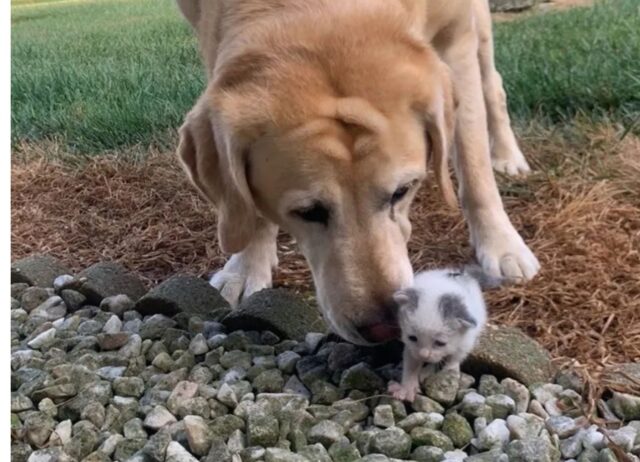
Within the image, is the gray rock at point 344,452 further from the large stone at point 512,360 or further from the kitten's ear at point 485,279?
the kitten's ear at point 485,279

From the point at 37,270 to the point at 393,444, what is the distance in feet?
5.87

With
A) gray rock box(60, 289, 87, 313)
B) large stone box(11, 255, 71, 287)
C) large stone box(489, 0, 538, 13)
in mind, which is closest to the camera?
gray rock box(60, 289, 87, 313)

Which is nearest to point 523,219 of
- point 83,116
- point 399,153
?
point 399,153

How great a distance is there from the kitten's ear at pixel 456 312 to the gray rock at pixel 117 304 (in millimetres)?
1153

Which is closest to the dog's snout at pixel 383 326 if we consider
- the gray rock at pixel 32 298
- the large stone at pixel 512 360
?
the large stone at pixel 512 360

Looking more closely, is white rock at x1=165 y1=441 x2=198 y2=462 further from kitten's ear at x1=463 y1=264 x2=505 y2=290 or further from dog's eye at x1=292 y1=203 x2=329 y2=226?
kitten's ear at x1=463 y1=264 x2=505 y2=290

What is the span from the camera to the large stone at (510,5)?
7.62m

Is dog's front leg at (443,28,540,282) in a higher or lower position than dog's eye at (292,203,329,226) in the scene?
lower

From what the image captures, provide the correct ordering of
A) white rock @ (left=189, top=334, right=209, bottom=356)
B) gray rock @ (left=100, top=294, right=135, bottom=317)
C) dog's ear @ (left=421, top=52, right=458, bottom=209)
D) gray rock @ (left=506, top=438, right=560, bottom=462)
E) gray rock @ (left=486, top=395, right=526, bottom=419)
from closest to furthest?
gray rock @ (left=506, top=438, right=560, bottom=462) < gray rock @ (left=486, top=395, right=526, bottom=419) < dog's ear @ (left=421, top=52, right=458, bottom=209) < white rock @ (left=189, top=334, right=209, bottom=356) < gray rock @ (left=100, top=294, right=135, bottom=317)

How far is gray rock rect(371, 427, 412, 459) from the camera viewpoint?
193cm

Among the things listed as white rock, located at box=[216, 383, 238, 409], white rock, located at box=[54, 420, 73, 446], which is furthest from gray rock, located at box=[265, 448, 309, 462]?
white rock, located at box=[54, 420, 73, 446]

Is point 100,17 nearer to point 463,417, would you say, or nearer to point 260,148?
point 260,148

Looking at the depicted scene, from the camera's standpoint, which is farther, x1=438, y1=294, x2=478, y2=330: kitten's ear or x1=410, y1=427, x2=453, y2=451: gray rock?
x1=438, y1=294, x2=478, y2=330: kitten's ear

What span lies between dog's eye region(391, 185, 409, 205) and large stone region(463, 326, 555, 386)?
401mm
